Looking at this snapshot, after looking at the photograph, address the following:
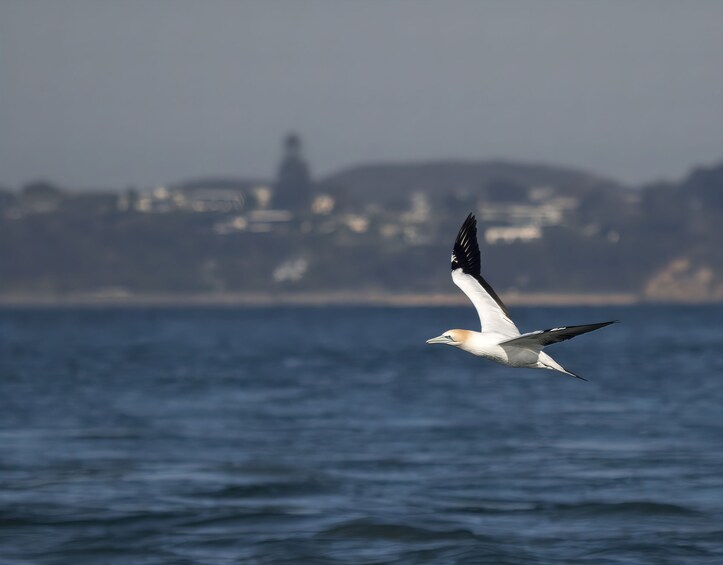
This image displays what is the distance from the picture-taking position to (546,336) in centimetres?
1831

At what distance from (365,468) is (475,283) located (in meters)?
17.1

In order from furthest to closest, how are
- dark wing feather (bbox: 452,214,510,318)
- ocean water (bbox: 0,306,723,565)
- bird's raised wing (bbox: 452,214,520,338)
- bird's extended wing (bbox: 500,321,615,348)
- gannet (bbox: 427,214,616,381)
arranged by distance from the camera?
ocean water (bbox: 0,306,723,565) < dark wing feather (bbox: 452,214,510,318) < bird's raised wing (bbox: 452,214,520,338) < gannet (bbox: 427,214,616,381) < bird's extended wing (bbox: 500,321,615,348)

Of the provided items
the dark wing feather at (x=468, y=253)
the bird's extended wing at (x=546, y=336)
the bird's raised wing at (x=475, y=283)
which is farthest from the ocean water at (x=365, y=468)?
the bird's extended wing at (x=546, y=336)

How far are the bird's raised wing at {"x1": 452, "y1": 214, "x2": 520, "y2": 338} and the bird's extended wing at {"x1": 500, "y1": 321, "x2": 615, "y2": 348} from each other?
3.45 feet

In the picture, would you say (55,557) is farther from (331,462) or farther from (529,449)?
(529,449)

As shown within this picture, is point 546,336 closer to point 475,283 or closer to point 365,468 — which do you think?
point 475,283

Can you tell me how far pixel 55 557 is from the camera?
27906mm

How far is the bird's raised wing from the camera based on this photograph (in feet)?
66.4

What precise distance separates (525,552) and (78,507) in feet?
33.3

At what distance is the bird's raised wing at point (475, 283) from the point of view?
66.4ft

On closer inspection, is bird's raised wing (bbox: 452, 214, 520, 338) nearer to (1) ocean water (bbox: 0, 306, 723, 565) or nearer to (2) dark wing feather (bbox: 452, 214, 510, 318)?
(2) dark wing feather (bbox: 452, 214, 510, 318)

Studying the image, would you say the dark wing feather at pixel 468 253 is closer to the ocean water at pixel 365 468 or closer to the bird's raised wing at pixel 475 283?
the bird's raised wing at pixel 475 283

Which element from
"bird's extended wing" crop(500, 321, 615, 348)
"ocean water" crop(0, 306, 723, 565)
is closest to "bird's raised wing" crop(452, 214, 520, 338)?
"bird's extended wing" crop(500, 321, 615, 348)

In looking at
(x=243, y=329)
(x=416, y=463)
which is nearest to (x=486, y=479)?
(x=416, y=463)
